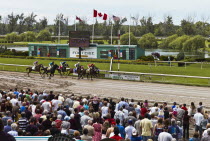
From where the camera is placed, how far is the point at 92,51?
38062 millimetres

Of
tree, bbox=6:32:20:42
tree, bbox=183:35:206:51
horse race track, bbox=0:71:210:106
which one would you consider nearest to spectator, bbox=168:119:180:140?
horse race track, bbox=0:71:210:106

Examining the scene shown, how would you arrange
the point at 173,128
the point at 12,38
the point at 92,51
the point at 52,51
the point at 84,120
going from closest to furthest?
the point at 173,128, the point at 84,120, the point at 92,51, the point at 52,51, the point at 12,38

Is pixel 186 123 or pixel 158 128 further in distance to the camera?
pixel 186 123

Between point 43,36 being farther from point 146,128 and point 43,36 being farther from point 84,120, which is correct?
point 146,128

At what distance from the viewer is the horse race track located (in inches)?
763

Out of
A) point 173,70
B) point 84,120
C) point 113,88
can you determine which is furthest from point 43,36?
point 84,120

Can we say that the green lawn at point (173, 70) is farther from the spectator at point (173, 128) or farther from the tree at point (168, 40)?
the tree at point (168, 40)

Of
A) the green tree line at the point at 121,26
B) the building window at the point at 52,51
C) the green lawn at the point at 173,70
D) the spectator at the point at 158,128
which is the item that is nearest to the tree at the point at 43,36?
the green tree line at the point at 121,26

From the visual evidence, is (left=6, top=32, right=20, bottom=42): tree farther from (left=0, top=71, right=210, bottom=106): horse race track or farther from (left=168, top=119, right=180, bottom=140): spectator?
(left=168, top=119, right=180, bottom=140): spectator

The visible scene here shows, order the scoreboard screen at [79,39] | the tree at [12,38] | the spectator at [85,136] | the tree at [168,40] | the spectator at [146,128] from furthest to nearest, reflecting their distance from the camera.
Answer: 1. the tree at [12,38]
2. the tree at [168,40]
3. the scoreboard screen at [79,39]
4. the spectator at [146,128]
5. the spectator at [85,136]

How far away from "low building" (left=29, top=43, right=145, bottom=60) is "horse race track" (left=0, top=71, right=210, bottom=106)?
10.1 m

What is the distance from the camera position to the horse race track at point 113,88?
763 inches

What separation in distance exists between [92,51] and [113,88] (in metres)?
16.2

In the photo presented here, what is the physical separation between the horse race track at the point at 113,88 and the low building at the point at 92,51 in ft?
33.1
